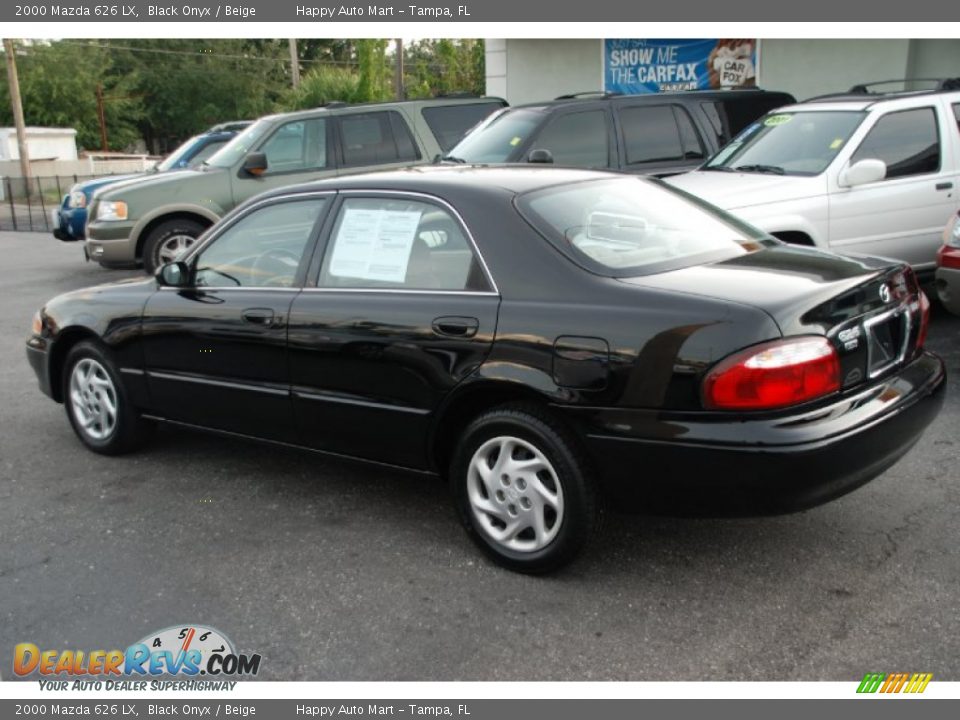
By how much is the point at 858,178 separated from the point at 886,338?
3872 millimetres

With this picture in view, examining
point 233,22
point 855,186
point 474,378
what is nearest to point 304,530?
point 474,378

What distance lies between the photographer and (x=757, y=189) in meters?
7.40

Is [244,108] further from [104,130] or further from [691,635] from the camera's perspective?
[691,635]

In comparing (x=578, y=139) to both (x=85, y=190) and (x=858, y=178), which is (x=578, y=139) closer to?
(x=858, y=178)

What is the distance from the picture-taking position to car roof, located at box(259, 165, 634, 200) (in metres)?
4.29

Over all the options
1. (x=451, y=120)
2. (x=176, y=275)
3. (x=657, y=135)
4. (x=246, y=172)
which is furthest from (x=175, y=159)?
(x=176, y=275)

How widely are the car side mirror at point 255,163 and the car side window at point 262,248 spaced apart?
245 inches

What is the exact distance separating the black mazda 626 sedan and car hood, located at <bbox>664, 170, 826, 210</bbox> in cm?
267

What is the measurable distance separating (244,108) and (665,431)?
5814 cm

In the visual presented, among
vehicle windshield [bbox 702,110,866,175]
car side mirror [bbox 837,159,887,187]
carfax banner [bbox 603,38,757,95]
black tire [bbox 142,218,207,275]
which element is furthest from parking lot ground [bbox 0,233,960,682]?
carfax banner [bbox 603,38,757,95]

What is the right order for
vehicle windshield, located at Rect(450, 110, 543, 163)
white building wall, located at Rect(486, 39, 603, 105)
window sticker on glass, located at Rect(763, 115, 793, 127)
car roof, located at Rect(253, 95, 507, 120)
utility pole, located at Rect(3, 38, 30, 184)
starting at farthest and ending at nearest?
1. utility pole, located at Rect(3, 38, 30, 184)
2. white building wall, located at Rect(486, 39, 603, 105)
3. car roof, located at Rect(253, 95, 507, 120)
4. vehicle windshield, located at Rect(450, 110, 543, 163)
5. window sticker on glass, located at Rect(763, 115, 793, 127)

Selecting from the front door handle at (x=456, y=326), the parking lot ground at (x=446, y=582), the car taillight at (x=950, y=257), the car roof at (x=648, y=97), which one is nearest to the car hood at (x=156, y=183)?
the car roof at (x=648, y=97)

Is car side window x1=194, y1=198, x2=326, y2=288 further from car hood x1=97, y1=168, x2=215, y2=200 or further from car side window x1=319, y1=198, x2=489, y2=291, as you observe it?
car hood x1=97, y1=168, x2=215, y2=200

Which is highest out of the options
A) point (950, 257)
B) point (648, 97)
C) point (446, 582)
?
point (648, 97)
